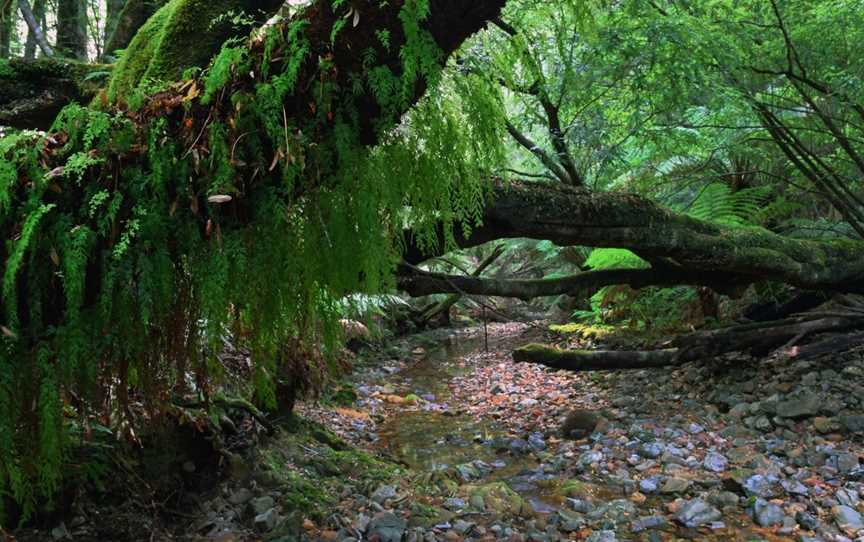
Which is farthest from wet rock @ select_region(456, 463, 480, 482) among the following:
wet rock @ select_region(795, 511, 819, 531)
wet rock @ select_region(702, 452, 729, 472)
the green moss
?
the green moss

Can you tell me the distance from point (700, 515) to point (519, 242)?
18.5 feet

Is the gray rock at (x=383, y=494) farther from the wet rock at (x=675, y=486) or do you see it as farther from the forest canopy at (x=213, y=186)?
the wet rock at (x=675, y=486)

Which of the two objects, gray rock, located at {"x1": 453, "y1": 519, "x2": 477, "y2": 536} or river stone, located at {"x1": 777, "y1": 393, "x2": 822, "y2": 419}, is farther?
river stone, located at {"x1": 777, "y1": 393, "x2": 822, "y2": 419}

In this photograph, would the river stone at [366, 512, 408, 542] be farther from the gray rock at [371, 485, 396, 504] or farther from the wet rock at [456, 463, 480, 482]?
the wet rock at [456, 463, 480, 482]

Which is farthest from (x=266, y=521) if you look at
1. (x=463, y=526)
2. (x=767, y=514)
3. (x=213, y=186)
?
(x=767, y=514)

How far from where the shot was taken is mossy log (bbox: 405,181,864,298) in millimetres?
3979

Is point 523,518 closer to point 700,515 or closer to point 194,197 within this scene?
point 700,515

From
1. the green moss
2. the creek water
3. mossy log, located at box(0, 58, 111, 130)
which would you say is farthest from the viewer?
the creek water

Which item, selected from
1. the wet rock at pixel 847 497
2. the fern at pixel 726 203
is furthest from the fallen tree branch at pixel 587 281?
the wet rock at pixel 847 497

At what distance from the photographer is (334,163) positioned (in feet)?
6.47

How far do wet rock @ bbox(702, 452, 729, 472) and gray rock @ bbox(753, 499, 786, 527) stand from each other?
2.13 ft

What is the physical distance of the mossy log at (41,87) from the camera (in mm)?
3227

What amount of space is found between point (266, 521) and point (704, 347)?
14.4 feet

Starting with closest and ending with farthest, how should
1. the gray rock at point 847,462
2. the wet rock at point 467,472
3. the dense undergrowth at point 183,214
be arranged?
the dense undergrowth at point 183,214
the gray rock at point 847,462
the wet rock at point 467,472
